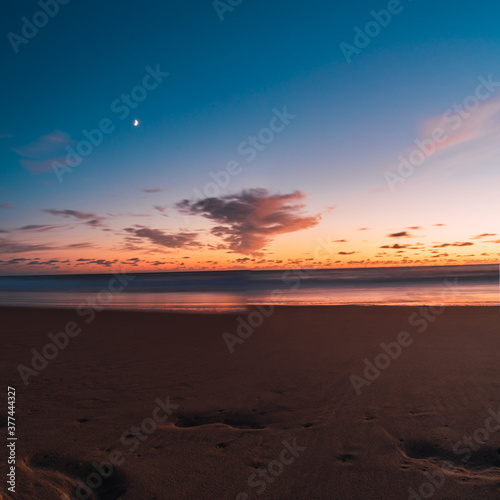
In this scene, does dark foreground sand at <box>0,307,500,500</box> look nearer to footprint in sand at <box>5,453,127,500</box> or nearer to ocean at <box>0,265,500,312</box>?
footprint in sand at <box>5,453,127,500</box>

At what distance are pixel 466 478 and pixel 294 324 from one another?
8333 millimetres

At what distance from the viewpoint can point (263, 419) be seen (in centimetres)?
473

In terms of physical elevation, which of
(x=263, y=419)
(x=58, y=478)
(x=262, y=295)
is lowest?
(x=58, y=478)

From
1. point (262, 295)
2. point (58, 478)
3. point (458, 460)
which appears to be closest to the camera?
point (58, 478)

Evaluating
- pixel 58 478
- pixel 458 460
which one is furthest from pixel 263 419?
pixel 58 478

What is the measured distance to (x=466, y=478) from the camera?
3344 millimetres

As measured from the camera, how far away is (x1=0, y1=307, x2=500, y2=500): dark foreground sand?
11.1 ft

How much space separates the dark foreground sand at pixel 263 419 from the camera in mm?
3389

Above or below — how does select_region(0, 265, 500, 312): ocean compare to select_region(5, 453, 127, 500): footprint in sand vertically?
above

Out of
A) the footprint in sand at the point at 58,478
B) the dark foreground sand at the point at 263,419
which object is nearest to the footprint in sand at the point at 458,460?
the dark foreground sand at the point at 263,419

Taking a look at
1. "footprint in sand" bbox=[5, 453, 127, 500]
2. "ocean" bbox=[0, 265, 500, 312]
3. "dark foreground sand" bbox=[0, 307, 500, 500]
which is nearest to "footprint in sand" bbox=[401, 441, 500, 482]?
"dark foreground sand" bbox=[0, 307, 500, 500]

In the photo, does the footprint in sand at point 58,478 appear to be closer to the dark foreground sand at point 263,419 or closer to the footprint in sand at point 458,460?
the dark foreground sand at point 263,419

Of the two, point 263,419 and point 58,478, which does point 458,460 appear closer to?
point 263,419

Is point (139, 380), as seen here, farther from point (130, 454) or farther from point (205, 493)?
point (205, 493)
